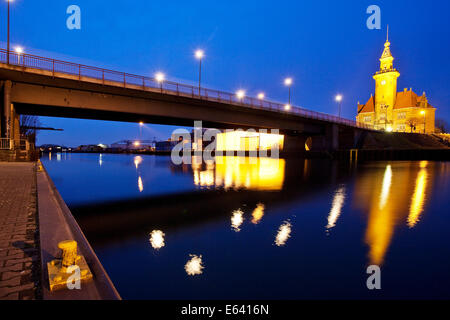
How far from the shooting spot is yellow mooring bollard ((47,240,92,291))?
3.10 metres

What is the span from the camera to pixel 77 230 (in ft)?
17.1

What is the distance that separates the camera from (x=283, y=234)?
720 centimetres

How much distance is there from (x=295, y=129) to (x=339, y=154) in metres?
14.8

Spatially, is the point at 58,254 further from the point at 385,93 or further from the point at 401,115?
the point at 401,115

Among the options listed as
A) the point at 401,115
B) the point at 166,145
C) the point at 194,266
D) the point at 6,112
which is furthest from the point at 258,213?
the point at 166,145

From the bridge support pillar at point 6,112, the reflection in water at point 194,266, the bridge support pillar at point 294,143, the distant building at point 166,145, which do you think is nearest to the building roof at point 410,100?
the bridge support pillar at point 294,143

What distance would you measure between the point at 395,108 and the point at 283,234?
115m

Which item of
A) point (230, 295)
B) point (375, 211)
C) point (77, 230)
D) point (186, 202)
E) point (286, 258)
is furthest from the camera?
point (186, 202)

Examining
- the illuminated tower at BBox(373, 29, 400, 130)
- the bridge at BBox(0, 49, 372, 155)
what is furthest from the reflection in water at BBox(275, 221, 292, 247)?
the illuminated tower at BBox(373, 29, 400, 130)

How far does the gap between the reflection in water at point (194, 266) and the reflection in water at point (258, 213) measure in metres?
3.24

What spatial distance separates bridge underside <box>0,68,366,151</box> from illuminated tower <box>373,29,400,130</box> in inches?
2951

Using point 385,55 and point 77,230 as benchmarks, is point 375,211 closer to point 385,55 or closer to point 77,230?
point 77,230

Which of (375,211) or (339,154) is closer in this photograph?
(375,211)
